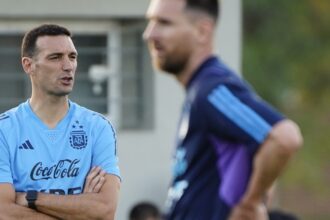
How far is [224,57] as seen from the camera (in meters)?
15.6

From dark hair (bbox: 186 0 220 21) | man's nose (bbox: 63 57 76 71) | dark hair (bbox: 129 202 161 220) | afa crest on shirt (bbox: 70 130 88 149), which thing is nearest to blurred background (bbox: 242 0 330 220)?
dark hair (bbox: 129 202 161 220)

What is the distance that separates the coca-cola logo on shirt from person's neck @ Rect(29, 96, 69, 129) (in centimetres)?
34

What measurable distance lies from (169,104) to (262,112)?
26.5ft

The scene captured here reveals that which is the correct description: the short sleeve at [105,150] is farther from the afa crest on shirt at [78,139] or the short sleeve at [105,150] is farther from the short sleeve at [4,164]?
the short sleeve at [4,164]

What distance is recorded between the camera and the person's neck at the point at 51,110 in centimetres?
1019

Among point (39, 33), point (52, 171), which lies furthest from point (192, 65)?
point (39, 33)

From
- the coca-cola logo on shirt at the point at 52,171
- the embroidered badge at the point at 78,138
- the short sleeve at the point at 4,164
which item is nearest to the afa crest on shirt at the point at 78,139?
the embroidered badge at the point at 78,138

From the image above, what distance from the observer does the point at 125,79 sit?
51.4 feet

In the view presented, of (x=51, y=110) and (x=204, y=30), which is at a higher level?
(x=204, y=30)

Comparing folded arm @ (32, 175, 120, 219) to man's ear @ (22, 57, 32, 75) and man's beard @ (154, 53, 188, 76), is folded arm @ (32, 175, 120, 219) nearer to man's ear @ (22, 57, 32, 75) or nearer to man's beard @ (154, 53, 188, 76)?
man's ear @ (22, 57, 32, 75)

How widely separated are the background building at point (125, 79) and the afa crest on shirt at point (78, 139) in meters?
5.15

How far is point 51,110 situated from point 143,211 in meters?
5.02

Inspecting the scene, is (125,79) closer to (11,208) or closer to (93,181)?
(93,181)

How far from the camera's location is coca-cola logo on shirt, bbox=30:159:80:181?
9.91m
